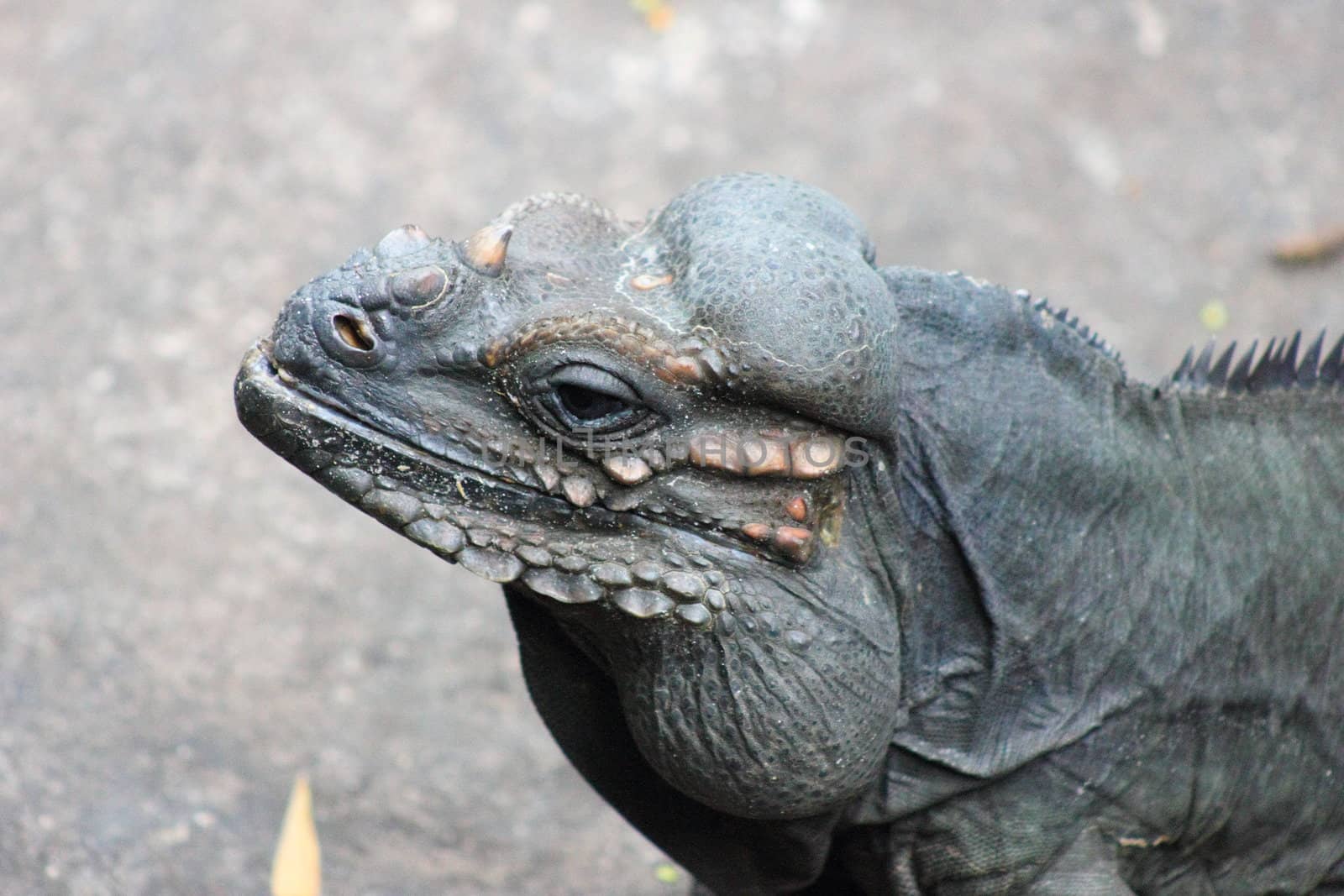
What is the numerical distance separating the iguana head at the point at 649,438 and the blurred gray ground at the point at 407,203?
108 inches

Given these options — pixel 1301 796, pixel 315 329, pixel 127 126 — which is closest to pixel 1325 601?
pixel 1301 796

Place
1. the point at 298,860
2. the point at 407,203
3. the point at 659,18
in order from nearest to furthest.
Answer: the point at 298,860 < the point at 407,203 < the point at 659,18

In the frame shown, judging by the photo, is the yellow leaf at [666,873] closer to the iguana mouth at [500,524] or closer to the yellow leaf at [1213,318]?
the iguana mouth at [500,524]

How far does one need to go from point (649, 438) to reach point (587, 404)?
0.16 meters

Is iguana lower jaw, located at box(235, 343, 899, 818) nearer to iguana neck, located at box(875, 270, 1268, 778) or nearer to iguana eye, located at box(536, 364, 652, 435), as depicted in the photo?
iguana eye, located at box(536, 364, 652, 435)

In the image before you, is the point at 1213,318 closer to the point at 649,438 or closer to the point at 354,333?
the point at 649,438

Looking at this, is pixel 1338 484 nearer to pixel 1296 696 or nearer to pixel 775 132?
pixel 1296 696

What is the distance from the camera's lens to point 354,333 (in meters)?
3.01

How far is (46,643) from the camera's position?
5859 millimetres

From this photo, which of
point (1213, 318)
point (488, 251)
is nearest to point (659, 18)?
point (1213, 318)

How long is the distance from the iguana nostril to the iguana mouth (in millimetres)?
156

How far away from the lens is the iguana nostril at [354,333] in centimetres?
298

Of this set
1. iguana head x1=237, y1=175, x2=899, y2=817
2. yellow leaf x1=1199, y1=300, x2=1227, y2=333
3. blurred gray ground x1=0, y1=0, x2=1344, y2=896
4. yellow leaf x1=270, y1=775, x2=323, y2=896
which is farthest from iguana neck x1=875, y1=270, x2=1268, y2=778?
yellow leaf x1=1199, y1=300, x2=1227, y2=333

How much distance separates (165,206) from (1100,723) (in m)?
6.42
